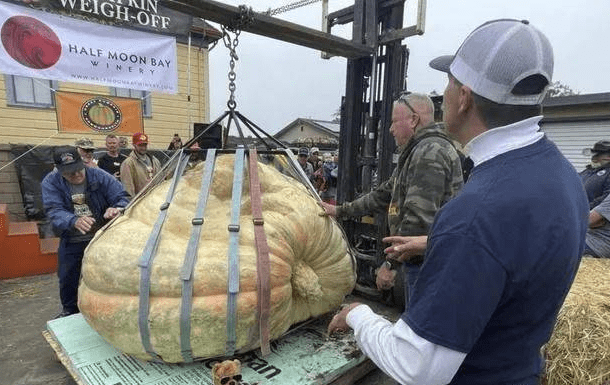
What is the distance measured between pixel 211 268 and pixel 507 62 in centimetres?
156

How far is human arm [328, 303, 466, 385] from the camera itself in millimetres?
878

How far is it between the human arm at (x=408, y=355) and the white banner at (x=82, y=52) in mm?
5392

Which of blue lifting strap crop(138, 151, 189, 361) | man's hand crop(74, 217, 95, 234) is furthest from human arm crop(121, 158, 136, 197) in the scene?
blue lifting strap crop(138, 151, 189, 361)

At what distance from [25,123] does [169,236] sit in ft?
21.7

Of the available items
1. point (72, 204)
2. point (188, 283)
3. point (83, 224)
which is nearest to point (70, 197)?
point (72, 204)

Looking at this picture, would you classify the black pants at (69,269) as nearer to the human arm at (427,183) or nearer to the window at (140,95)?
the human arm at (427,183)

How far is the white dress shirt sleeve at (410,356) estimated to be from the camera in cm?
88

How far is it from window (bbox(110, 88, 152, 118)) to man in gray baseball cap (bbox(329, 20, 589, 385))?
7.80 metres

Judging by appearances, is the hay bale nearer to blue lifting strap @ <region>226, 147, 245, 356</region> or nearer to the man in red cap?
blue lifting strap @ <region>226, 147, 245, 356</region>

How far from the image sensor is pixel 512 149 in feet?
3.14

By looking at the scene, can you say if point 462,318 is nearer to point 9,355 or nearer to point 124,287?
point 124,287

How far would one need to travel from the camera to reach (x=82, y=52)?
504 cm

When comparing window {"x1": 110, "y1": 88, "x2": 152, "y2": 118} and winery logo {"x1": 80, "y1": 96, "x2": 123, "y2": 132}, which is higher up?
window {"x1": 110, "y1": 88, "x2": 152, "y2": 118}

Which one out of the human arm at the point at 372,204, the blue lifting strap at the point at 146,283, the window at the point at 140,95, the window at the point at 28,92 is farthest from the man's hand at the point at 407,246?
the window at the point at 28,92
